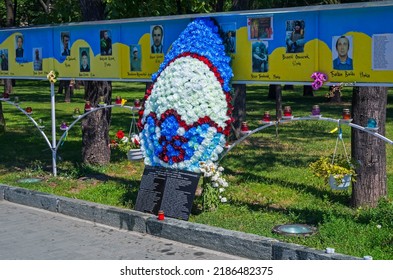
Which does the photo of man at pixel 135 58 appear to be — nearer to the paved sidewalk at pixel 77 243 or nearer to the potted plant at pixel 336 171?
the paved sidewalk at pixel 77 243

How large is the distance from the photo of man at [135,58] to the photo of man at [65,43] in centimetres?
174

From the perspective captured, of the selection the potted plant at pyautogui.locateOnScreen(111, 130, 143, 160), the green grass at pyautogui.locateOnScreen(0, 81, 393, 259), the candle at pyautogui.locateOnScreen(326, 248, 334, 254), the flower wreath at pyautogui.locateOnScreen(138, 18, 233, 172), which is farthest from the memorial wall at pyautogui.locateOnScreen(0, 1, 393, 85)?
the candle at pyautogui.locateOnScreen(326, 248, 334, 254)

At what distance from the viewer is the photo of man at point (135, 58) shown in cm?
1030

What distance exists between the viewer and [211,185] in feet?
29.8

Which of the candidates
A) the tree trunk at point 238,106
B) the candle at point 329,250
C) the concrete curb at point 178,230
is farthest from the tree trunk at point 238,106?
the candle at point 329,250

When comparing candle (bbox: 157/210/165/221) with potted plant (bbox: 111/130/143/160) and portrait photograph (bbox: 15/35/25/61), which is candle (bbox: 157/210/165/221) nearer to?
potted plant (bbox: 111/130/143/160)

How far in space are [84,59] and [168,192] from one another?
3498 mm

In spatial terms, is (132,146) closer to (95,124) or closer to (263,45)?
(263,45)

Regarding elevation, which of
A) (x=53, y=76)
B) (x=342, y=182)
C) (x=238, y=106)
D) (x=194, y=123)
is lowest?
(x=342, y=182)

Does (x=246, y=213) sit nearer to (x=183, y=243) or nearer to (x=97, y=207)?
(x=183, y=243)

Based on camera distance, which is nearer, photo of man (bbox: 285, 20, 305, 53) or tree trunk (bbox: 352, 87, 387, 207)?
photo of man (bbox: 285, 20, 305, 53)

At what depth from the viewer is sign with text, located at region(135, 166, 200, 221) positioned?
28.7 ft

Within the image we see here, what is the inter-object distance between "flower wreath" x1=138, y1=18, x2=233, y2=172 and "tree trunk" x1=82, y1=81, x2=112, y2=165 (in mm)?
3774

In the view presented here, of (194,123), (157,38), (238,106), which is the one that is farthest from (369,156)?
(238,106)
